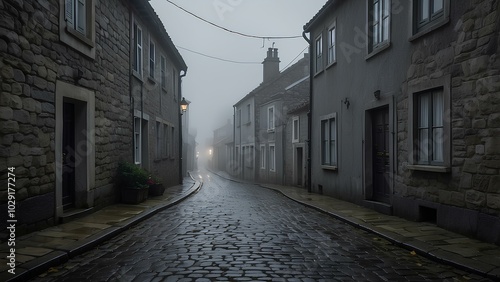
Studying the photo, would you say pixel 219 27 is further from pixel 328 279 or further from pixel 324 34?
pixel 328 279

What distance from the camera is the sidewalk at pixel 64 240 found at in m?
4.76

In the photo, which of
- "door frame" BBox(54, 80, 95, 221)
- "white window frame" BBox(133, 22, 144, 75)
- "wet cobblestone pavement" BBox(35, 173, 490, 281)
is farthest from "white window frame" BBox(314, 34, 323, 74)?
"door frame" BBox(54, 80, 95, 221)

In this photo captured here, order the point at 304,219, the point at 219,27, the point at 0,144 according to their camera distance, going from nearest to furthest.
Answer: the point at 0,144 < the point at 304,219 < the point at 219,27

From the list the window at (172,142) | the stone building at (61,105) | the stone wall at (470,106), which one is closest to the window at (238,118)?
the window at (172,142)

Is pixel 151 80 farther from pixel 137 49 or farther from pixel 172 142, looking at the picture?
pixel 172 142

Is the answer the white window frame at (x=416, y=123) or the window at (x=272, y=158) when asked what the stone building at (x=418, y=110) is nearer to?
the white window frame at (x=416, y=123)

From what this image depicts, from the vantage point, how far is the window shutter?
8.16 meters

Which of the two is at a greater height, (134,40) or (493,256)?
(134,40)

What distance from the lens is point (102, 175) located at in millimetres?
9875

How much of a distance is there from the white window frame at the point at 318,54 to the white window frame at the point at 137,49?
20.6 feet

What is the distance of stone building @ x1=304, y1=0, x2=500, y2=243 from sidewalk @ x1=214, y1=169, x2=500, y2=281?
0.30 meters

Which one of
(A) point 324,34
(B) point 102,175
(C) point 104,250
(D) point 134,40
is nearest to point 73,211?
(B) point 102,175

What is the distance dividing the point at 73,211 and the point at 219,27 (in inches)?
427

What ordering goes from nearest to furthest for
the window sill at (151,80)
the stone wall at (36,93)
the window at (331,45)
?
the stone wall at (36,93) → the window at (331,45) → the window sill at (151,80)
